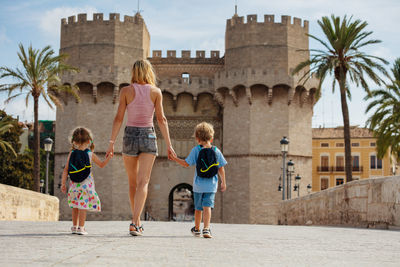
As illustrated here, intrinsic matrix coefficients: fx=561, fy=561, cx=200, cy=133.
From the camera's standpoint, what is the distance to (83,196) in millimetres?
6164

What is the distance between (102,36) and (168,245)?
85.3 feet

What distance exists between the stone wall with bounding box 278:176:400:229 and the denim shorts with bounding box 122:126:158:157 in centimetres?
450

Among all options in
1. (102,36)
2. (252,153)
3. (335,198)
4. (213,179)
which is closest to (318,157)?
(252,153)

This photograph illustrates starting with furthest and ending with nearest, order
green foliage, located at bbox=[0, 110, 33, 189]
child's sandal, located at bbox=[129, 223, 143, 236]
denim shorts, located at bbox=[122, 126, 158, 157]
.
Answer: green foliage, located at bbox=[0, 110, 33, 189], denim shorts, located at bbox=[122, 126, 158, 157], child's sandal, located at bbox=[129, 223, 143, 236]

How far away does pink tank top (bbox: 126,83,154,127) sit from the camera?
19.3ft

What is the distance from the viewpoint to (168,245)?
4836mm

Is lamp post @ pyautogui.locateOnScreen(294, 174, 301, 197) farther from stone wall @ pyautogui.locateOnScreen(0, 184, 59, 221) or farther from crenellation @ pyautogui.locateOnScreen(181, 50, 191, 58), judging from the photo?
stone wall @ pyautogui.locateOnScreen(0, 184, 59, 221)

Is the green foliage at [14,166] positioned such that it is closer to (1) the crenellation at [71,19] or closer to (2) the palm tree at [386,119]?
(1) the crenellation at [71,19]

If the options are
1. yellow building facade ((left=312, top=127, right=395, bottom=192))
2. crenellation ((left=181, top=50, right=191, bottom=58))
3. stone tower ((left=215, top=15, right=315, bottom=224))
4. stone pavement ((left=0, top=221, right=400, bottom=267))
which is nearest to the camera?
stone pavement ((left=0, top=221, right=400, bottom=267))

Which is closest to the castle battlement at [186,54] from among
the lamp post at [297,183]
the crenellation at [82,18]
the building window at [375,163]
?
the crenellation at [82,18]

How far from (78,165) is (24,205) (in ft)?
25.7

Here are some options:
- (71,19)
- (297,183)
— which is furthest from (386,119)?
(71,19)

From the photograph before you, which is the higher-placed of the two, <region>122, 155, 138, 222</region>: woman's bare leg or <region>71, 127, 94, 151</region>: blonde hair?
<region>71, 127, 94, 151</region>: blonde hair

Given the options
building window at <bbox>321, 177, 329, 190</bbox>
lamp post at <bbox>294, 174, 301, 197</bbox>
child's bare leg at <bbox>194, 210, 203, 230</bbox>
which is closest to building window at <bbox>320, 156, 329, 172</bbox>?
building window at <bbox>321, 177, 329, 190</bbox>
